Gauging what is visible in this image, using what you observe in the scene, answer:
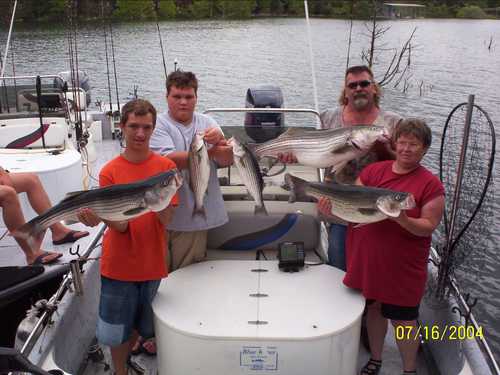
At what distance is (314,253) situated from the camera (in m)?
4.11

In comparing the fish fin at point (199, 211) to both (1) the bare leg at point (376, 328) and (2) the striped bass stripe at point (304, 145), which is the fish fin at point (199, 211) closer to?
(2) the striped bass stripe at point (304, 145)

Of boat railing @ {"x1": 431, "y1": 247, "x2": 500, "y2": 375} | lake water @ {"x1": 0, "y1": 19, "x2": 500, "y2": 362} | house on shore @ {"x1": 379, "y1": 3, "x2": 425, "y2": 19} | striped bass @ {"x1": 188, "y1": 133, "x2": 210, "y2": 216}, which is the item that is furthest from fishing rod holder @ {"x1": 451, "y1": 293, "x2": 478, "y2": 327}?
house on shore @ {"x1": 379, "y1": 3, "x2": 425, "y2": 19}

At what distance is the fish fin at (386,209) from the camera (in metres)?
2.65

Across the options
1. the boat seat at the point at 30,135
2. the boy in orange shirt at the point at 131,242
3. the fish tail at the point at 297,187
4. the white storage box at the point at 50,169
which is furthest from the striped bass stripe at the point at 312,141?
the boat seat at the point at 30,135

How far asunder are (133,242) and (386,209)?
4.63 ft

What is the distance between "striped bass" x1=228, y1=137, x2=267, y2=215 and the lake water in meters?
6.43

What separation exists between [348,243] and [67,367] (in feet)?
6.65

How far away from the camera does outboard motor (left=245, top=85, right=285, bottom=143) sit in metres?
4.84

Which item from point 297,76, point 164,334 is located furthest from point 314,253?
point 297,76

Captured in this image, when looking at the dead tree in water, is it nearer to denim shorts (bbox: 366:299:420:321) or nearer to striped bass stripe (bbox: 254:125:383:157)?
striped bass stripe (bbox: 254:125:383:157)

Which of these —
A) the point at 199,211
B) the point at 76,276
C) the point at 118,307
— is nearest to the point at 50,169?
the point at 76,276

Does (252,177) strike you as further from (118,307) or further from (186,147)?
(118,307)

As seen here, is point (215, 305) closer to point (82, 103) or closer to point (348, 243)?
point (348, 243)
